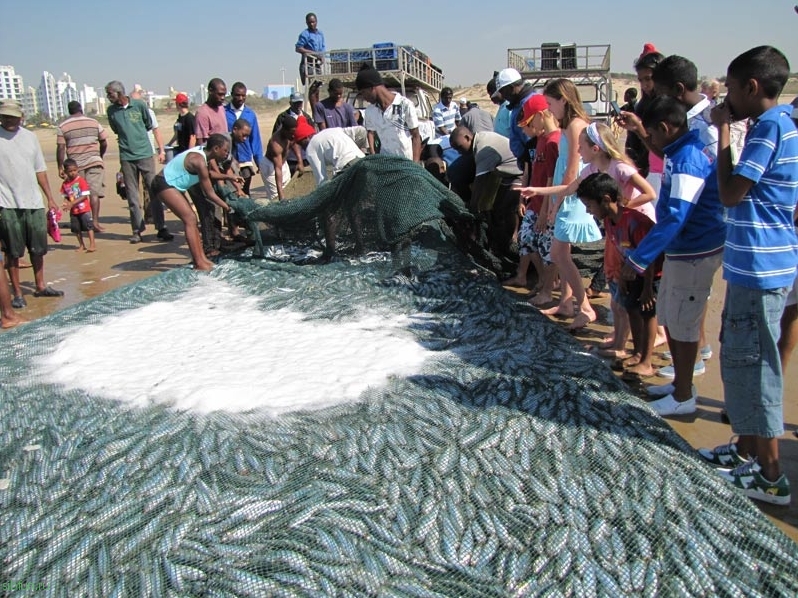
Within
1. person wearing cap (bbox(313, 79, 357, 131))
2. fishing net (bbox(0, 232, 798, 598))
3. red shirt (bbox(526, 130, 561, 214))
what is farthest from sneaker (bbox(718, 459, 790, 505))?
person wearing cap (bbox(313, 79, 357, 131))

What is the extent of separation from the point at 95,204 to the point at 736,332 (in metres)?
12.2

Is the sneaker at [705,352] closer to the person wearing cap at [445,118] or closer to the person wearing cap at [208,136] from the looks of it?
the person wearing cap at [208,136]

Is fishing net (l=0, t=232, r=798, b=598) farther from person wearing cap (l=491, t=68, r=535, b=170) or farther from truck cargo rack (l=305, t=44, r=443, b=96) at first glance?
truck cargo rack (l=305, t=44, r=443, b=96)

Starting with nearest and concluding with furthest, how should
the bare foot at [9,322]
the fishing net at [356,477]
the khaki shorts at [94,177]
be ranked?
the fishing net at [356,477] < the bare foot at [9,322] < the khaki shorts at [94,177]

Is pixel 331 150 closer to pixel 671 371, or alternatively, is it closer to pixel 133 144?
pixel 133 144

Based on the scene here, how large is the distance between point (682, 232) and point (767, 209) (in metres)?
0.94

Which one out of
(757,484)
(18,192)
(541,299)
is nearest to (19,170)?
(18,192)

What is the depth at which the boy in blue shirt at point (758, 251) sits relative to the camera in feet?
11.1

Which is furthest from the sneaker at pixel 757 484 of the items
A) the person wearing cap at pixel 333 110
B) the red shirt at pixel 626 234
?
the person wearing cap at pixel 333 110

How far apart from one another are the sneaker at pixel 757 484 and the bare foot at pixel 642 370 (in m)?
1.64

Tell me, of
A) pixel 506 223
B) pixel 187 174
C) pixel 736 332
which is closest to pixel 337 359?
pixel 736 332

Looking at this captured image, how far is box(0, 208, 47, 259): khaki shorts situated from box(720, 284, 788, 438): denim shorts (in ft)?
26.5

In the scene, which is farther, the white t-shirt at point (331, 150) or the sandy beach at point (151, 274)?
the white t-shirt at point (331, 150)

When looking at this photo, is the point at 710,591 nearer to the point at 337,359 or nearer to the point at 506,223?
the point at 337,359
